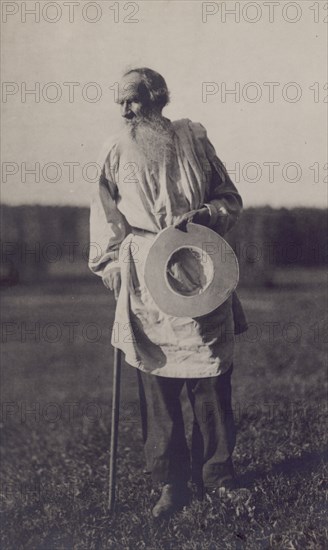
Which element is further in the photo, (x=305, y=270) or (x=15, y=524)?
(x=305, y=270)

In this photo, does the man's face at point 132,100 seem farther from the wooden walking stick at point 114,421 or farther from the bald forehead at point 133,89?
the wooden walking stick at point 114,421

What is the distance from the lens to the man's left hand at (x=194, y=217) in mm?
2971

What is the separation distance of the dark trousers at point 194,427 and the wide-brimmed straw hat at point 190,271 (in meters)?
0.41

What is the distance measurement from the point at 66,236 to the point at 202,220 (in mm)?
798

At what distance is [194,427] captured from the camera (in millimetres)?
3201

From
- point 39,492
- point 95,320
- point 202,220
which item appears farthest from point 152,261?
point 39,492

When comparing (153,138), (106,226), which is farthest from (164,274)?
(153,138)

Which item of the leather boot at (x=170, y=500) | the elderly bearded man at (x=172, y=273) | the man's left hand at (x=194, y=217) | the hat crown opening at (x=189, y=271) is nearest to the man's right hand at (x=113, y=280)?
the elderly bearded man at (x=172, y=273)

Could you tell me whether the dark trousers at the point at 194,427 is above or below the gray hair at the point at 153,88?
below

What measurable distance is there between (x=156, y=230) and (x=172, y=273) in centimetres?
22

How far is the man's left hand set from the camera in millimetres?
2971

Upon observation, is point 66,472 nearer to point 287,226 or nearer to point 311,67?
point 287,226

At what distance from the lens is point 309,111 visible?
129 inches

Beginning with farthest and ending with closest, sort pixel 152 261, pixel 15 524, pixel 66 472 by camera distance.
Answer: pixel 66 472 < pixel 15 524 < pixel 152 261
